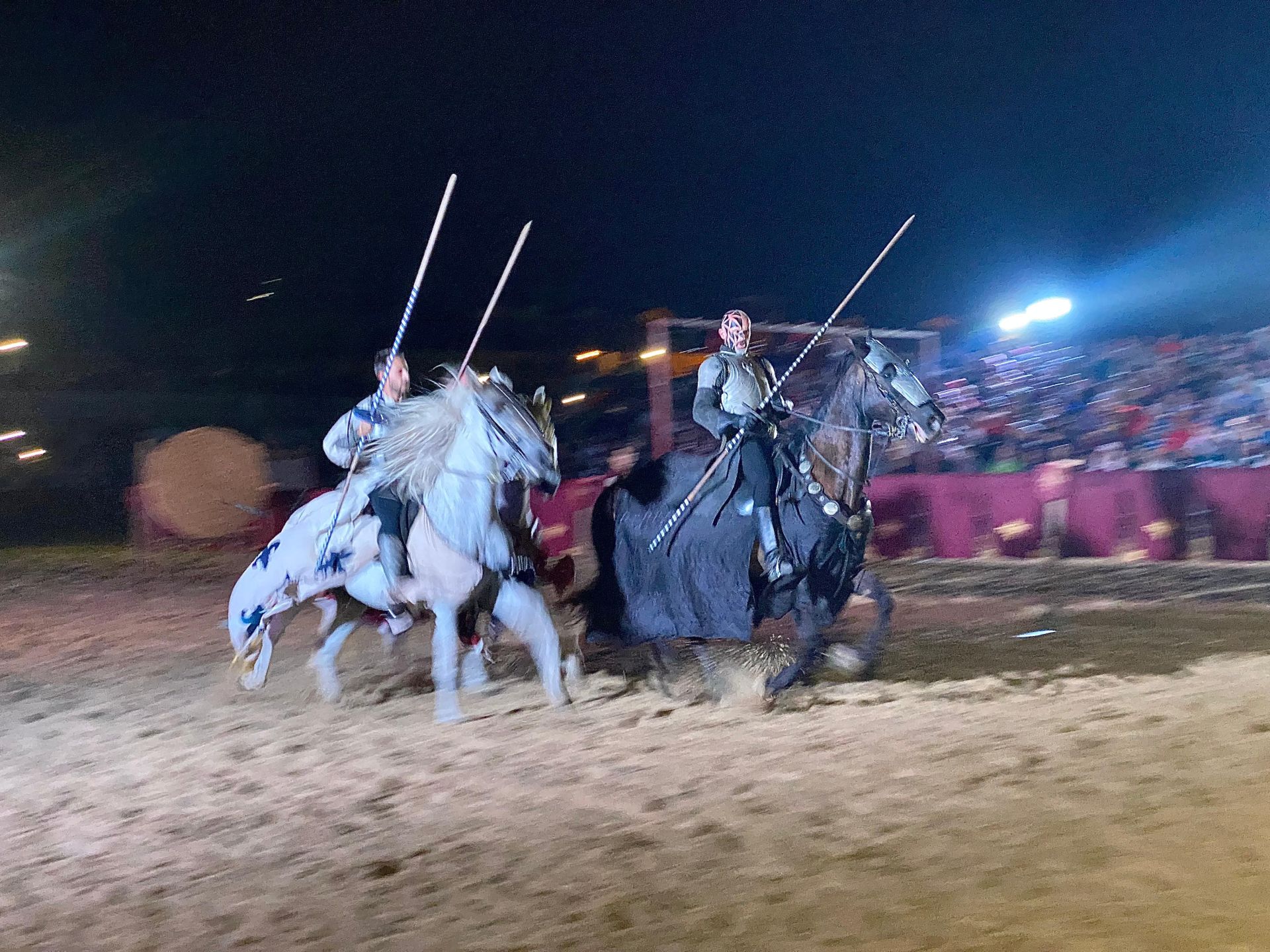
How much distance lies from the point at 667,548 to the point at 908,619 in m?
2.97

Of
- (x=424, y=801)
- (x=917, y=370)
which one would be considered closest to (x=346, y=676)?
(x=424, y=801)

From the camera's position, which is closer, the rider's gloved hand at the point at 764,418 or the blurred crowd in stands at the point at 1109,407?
the rider's gloved hand at the point at 764,418

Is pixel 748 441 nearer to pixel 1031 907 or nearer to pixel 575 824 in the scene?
pixel 575 824

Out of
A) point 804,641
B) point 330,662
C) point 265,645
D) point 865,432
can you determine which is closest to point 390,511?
point 330,662

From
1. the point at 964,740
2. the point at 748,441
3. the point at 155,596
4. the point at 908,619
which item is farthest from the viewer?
the point at 155,596

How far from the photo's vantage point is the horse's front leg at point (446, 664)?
19.1 ft

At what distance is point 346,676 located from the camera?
7.41 metres

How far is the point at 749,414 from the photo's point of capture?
6.27 m

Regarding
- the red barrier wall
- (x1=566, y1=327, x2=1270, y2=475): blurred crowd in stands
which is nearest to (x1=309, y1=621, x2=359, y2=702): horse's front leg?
(x1=566, y1=327, x2=1270, y2=475): blurred crowd in stands

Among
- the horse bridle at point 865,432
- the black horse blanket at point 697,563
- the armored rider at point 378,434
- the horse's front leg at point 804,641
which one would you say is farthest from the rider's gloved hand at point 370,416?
the horse's front leg at point 804,641

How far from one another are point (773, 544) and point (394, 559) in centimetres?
219

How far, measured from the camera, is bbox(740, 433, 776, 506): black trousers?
6.18 meters

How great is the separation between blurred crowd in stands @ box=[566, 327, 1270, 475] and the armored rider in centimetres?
590

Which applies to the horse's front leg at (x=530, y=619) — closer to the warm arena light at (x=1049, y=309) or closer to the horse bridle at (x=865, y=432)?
the horse bridle at (x=865, y=432)
